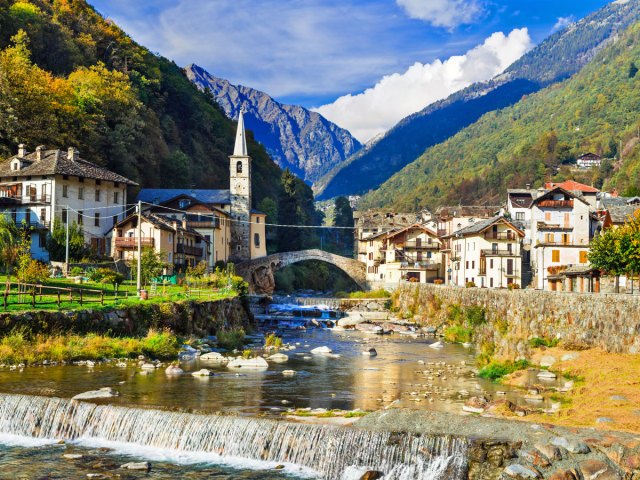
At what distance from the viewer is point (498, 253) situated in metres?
82.0

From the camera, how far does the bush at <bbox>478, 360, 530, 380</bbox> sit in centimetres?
3634

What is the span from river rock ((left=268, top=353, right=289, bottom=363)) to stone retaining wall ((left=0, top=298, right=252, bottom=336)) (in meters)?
7.90

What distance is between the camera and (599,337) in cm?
3856

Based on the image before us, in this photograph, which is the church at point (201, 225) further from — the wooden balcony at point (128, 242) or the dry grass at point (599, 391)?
the dry grass at point (599, 391)

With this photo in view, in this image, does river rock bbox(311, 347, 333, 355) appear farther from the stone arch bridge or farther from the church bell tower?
the church bell tower

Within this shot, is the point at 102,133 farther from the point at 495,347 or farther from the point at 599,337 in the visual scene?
the point at 599,337

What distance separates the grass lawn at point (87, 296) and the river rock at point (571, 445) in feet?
99.8

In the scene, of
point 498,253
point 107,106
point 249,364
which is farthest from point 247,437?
point 107,106

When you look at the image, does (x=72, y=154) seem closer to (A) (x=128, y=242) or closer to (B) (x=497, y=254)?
(A) (x=128, y=242)

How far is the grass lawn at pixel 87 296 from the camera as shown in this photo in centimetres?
4166

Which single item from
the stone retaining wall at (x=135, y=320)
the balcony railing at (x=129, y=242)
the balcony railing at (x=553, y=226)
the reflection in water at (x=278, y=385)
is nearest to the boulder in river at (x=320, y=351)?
the reflection in water at (x=278, y=385)

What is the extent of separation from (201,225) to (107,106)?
2481 centimetres

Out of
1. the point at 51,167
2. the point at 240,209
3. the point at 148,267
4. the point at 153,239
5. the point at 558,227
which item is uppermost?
the point at 51,167

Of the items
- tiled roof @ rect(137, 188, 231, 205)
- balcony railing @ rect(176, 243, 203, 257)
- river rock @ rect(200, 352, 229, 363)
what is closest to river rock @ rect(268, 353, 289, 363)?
river rock @ rect(200, 352, 229, 363)
